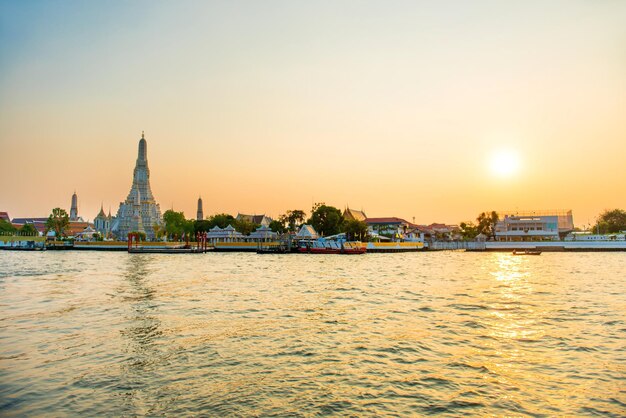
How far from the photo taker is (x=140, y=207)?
13388 centimetres

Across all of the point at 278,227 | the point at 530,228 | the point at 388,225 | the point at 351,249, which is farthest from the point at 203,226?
the point at 530,228

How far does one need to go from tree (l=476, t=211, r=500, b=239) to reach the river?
317 ft

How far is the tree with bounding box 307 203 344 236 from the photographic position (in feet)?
299

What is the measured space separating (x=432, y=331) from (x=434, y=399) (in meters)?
5.72

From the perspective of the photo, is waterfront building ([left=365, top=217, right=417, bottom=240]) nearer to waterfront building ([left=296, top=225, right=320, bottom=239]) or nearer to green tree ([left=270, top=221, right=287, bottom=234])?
green tree ([left=270, top=221, right=287, bottom=234])

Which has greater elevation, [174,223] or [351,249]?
[174,223]

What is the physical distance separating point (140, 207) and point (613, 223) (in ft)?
437

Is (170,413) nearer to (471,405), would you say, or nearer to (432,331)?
(471,405)

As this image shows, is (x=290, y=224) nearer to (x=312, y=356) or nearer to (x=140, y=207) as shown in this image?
(x=140, y=207)

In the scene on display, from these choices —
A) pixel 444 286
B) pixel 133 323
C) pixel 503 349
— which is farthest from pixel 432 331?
pixel 444 286

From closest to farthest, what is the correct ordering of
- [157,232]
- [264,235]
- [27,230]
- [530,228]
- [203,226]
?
[264,235], [530,228], [203,226], [157,232], [27,230]

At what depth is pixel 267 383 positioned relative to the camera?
28.3ft

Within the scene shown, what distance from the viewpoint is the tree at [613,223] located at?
112 metres

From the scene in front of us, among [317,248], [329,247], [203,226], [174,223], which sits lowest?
[317,248]
